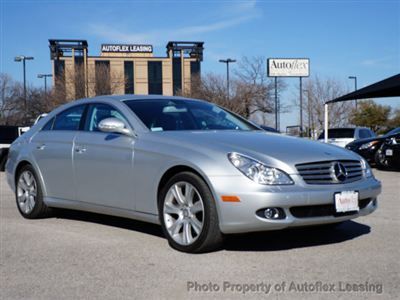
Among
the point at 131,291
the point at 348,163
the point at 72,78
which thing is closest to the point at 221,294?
the point at 131,291

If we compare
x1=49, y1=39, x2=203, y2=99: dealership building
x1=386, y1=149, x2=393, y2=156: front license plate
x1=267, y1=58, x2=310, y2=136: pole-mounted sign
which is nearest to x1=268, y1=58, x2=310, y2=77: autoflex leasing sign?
x1=267, y1=58, x2=310, y2=136: pole-mounted sign

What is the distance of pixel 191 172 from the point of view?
16.6 feet

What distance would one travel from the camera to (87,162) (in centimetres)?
612

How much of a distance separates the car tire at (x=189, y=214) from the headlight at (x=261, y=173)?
0.36 metres

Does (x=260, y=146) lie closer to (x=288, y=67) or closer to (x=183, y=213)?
(x=183, y=213)

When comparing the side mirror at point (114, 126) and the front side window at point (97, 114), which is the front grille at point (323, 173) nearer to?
the side mirror at point (114, 126)

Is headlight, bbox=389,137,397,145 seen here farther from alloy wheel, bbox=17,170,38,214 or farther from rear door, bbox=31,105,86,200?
alloy wheel, bbox=17,170,38,214

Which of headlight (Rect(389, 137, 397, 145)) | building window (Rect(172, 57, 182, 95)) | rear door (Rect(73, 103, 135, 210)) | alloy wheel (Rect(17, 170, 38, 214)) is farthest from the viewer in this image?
building window (Rect(172, 57, 182, 95))

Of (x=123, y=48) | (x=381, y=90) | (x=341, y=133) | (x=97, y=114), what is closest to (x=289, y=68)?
(x=381, y=90)

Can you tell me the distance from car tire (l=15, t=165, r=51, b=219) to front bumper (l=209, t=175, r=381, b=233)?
299 centimetres

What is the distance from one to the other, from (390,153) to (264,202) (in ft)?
34.5

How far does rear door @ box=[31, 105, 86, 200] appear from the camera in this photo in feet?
21.2

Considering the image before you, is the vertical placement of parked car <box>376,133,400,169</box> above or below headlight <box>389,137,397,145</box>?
below

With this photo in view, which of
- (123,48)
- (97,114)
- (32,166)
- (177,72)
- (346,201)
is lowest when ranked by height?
(346,201)
